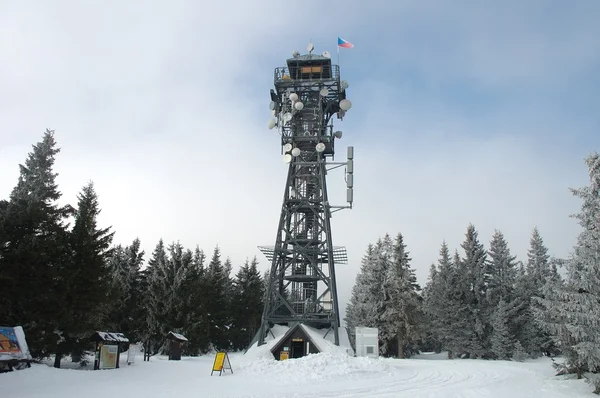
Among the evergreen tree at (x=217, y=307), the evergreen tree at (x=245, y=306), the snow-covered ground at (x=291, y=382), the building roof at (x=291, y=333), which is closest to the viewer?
the snow-covered ground at (x=291, y=382)

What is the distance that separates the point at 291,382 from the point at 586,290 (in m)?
12.8

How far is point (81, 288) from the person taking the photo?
76.9ft

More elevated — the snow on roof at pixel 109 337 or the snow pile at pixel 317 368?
the snow on roof at pixel 109 337

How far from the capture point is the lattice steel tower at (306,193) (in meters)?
35.7

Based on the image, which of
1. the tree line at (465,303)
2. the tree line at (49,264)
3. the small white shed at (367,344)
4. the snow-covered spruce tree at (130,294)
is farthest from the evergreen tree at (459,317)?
the tree line at (49,264)

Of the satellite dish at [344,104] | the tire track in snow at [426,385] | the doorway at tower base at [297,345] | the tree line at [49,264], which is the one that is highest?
the satellite dish at [344,104]

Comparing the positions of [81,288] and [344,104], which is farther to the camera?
[344,104]

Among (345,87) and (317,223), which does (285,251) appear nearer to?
(317,223)

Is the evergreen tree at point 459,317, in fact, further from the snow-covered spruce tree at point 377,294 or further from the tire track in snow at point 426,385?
the tire track in snow at point 426,385

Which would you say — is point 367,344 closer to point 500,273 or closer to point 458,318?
point 458,318

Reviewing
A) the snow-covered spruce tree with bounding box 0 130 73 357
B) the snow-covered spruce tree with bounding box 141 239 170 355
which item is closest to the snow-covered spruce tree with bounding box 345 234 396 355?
the snow-covered spruce tree with bounding box 141 239 170 355

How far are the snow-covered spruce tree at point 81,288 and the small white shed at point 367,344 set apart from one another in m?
16.7

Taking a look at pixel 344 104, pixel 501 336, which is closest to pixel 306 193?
pixel 344 104

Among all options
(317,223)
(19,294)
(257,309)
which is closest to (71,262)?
(19,294)
